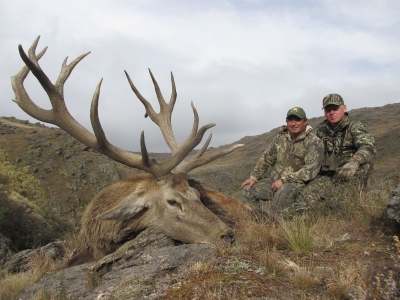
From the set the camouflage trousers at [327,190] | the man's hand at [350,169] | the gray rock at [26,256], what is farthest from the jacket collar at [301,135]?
the gray rock at [26,256]

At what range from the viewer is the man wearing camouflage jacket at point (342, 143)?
18.9ft

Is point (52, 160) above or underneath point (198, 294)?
above

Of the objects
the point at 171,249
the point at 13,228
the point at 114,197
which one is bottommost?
the point at 13,228

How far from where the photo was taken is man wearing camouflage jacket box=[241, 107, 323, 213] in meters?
5.72

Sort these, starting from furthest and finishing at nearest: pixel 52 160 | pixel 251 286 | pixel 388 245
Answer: pixel 52 160, pixel 388 245, pixel 251 286

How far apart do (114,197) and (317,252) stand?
3188 millimetres

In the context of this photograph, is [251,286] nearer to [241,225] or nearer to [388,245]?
[388,245]

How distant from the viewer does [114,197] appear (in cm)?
545

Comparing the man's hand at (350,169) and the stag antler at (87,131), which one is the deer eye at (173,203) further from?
the man's hand at (350,169)

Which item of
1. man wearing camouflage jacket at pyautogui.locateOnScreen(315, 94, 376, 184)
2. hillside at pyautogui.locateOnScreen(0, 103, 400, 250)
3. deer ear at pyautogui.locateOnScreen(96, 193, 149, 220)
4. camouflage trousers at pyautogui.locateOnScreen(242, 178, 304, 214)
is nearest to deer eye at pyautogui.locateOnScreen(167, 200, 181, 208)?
deer ear at pyautogui.locateOnScreen(96, 193, 149, 220)

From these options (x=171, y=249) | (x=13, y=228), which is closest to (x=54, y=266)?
(x=171, y=249)

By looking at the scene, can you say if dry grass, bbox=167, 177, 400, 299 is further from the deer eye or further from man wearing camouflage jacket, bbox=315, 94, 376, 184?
man wearing camouflage jacket, bbox=315, 94, 376, 184

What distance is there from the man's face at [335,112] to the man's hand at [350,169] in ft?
3.18

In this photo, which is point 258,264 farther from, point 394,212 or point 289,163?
point 289,163
